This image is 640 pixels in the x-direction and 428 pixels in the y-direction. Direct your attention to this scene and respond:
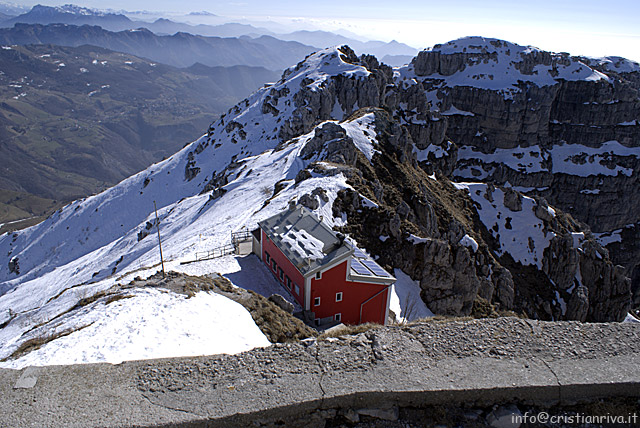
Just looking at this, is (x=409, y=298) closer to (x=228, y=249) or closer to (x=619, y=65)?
(x=228, y=249)

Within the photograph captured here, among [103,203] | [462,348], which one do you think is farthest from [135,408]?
[103,203]

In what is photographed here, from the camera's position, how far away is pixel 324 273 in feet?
77.4

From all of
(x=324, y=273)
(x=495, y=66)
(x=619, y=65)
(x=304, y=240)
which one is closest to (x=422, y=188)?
(x=304, y=240)

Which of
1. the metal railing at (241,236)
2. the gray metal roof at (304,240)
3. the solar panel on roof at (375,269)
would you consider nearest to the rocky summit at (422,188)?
the metal railing at (241,236)

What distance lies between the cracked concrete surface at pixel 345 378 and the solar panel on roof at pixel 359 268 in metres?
16.7

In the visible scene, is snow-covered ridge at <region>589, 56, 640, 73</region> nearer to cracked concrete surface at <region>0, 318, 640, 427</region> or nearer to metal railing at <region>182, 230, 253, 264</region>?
metal railing at <region>182, 230, 253, 264</region>

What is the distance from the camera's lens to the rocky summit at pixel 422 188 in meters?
38.0

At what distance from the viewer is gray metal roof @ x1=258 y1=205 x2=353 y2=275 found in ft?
77.2

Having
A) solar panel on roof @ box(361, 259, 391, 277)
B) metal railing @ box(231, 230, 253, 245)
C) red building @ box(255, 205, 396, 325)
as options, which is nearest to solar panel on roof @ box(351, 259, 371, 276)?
red building @ box(255, 205, 396, 325)

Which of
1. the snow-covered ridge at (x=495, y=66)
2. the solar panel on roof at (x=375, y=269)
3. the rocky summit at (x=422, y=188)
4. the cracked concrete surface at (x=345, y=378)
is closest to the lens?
the cracked concrete surface at (x=345, y=378)

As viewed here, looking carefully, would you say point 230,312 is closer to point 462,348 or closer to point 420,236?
point 462,348

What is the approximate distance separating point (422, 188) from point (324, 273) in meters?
35.9

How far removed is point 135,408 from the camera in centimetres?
695

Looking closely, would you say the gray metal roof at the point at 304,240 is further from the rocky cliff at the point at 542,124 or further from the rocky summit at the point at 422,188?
the rocky cliff at the point at 542,124
